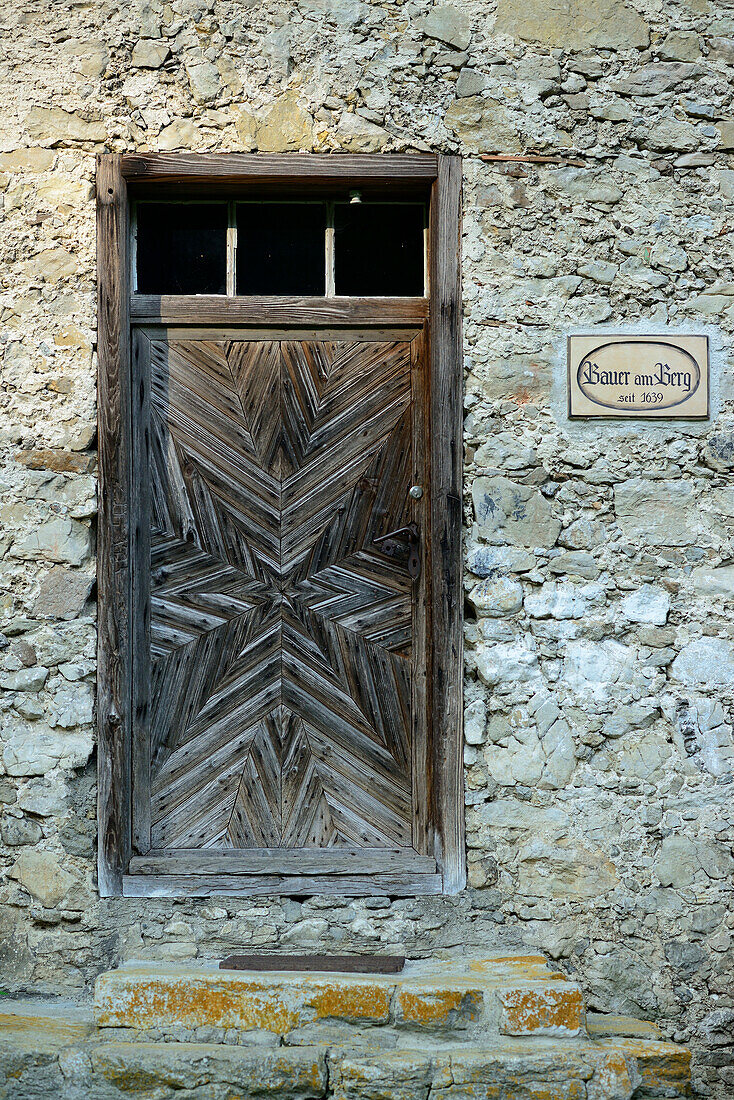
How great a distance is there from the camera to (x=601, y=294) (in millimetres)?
3117

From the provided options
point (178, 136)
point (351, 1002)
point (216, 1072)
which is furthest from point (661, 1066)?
point (178, 136)

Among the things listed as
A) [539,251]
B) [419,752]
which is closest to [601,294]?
[539,251]

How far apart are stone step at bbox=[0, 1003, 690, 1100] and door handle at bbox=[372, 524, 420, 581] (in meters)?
1.54

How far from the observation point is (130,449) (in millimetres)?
3145

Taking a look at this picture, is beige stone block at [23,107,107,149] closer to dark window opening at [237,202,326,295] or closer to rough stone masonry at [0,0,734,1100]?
rough stone masonry at [0,0,734,1100]

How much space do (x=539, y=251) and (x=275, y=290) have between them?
98 centimetres

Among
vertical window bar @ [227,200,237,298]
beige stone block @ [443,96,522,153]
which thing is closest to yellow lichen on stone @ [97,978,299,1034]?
vertical window bar @ [227,200,237,298]

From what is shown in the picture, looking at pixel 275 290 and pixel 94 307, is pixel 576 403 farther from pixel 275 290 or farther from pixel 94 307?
pixel 94 307

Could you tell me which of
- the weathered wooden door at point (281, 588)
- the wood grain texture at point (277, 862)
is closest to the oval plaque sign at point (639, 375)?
the weathered wooden door at point (281, 588)

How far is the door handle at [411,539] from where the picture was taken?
323 cm

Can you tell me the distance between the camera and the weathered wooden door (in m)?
3.19

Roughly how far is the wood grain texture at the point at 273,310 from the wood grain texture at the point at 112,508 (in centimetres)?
15

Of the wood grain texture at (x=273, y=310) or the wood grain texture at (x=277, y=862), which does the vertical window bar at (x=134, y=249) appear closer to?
the wood grain texture at (x=273, y=310)

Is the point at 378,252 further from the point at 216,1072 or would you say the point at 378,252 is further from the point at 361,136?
the point at 216,1072
